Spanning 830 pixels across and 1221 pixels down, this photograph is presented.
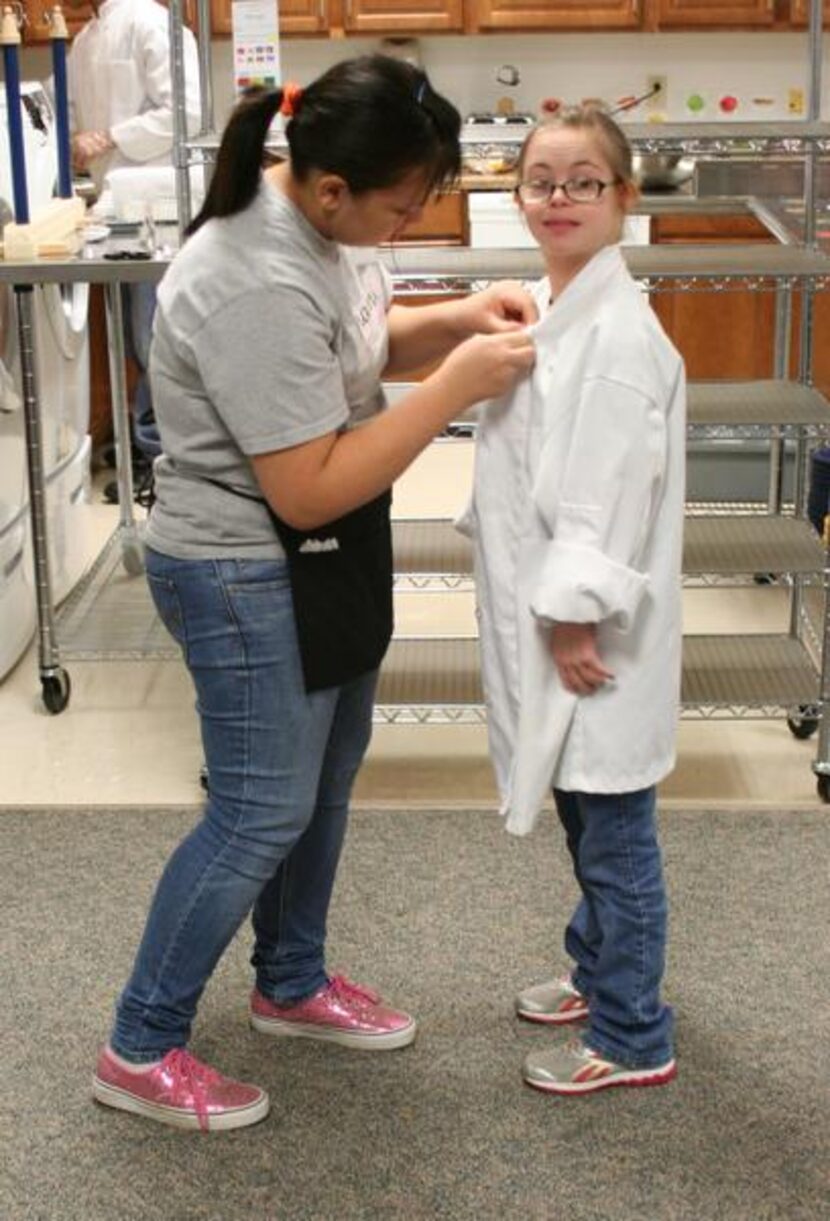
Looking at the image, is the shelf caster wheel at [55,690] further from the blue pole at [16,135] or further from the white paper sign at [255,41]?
the white paper sign at [255,41]

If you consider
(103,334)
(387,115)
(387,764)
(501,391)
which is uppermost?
(387,115)

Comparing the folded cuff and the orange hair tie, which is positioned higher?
the orange hair tie

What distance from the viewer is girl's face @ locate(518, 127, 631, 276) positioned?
6.29 ft

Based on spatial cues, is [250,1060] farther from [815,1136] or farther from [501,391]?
[501,391]

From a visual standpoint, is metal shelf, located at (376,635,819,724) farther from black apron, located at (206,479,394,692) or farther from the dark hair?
the dark hair

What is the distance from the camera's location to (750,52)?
20.3 feet

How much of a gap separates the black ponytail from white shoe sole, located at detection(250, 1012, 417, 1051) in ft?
3.50

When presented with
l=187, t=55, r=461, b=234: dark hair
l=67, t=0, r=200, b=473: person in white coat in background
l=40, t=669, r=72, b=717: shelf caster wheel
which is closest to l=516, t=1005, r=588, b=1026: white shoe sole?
l=187, t=55, r=461, b=234: dark hair

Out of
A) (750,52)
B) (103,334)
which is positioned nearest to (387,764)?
(103,334)

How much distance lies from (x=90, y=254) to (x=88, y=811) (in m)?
1.07

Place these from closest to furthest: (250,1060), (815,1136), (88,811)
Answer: (815,1136), (250,1060), (88,811)

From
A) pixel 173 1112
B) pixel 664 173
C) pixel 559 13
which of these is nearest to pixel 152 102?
pixel 559 13

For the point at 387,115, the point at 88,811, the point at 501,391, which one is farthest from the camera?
the point at 88,811

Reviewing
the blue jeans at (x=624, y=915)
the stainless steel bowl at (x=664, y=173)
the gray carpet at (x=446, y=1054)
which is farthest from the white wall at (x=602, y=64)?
the blue jeans at (x=624, y=915)
